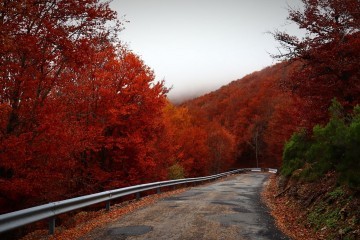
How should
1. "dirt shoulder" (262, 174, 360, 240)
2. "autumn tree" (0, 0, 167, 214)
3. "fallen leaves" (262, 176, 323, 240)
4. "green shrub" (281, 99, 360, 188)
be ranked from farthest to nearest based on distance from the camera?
"autumn tree" (0, 0, 167, 214) → "green shrub" (281, 99, 360, 188) → "fallen leaves" (262, 176, 323, 240) → "dirt shoulder" (262, 174, 360, 240)

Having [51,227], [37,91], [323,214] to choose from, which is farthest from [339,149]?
[37,91]

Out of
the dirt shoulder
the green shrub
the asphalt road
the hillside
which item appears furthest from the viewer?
the hillside

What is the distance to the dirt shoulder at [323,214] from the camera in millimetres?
6194

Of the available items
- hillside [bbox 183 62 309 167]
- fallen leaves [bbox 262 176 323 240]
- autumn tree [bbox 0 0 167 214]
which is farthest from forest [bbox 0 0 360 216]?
hillside [bbox 183 62 309 167]

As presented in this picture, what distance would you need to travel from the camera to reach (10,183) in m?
9.71

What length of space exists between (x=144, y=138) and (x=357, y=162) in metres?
14.2

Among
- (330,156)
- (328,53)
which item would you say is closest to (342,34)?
(328,53)

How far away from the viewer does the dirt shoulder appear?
244 inches

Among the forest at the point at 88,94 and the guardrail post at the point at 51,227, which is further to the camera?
the forest at the point at 88,94

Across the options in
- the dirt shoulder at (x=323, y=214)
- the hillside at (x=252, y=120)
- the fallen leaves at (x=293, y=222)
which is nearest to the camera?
the dirt shoulder at (x=323, y=214)

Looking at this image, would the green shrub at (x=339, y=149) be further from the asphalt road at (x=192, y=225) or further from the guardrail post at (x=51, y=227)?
the guardrail post at (x=51, y=227)

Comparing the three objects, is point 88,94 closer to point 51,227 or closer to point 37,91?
point 37,91

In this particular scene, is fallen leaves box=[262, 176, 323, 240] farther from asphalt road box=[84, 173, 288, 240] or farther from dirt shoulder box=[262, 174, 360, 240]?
asphalt road box=[84, 173, 288, 240]

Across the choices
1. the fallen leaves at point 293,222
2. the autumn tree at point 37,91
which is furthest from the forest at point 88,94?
the fallen leaves at point 293,222
